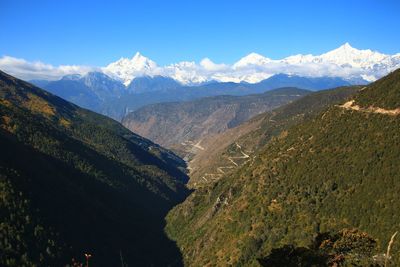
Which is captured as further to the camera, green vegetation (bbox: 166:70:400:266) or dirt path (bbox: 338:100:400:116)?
dirt path (bbox: 338:100:400:116)

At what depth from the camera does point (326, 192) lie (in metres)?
164

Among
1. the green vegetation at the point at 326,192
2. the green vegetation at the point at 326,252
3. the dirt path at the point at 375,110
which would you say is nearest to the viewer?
the green vegetation at the point at 326,252

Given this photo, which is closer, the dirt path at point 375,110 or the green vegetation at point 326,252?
the green vegetation at point 326,252

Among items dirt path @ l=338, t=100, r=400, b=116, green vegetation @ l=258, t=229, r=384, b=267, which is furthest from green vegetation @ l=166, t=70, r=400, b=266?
green vegetation @ l=258, t=229, r=384, b=267

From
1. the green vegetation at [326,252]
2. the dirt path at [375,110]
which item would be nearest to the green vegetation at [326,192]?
the dirt path at [375,110]

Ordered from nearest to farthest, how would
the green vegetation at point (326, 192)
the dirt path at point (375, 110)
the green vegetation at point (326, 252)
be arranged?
the green vegetation at point (326, 252), the green vegetation at point (326, 192), the dirt path at point (375, 110)

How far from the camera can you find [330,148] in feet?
595

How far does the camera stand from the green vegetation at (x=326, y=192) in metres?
143

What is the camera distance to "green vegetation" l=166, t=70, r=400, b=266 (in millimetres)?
142875

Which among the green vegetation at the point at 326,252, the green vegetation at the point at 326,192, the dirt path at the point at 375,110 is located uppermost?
the dirt path at the point at 375,110

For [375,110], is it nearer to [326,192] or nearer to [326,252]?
[326,192]

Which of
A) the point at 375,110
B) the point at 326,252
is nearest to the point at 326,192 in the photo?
the point at 375,110

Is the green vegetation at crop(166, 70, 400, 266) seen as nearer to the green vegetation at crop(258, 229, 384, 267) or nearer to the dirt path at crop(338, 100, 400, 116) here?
the dirt path at crop(338, 100, 400, 116)

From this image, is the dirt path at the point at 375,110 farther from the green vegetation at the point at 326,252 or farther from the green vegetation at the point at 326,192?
the green vegetation at the point at 326,252
